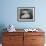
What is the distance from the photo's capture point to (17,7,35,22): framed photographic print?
4324 millimetres

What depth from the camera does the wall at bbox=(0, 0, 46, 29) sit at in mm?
4320

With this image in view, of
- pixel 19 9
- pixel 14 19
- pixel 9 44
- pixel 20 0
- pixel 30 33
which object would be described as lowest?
pixel 9 44

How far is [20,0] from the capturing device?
4.31 metres

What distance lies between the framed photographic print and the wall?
0.10 meters

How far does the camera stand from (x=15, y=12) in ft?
14.2

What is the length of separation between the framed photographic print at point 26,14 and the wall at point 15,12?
98mm

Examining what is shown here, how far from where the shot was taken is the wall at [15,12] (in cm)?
432

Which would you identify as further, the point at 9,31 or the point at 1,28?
the point at 1,28

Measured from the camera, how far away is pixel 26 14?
4355 mm

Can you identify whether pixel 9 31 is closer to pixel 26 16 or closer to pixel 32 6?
pixel 26 16

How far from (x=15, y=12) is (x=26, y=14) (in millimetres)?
365

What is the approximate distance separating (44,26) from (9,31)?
1.20 m

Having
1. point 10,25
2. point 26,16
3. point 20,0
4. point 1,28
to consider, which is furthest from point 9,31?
point 20,0

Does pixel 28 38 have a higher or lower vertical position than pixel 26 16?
lower
